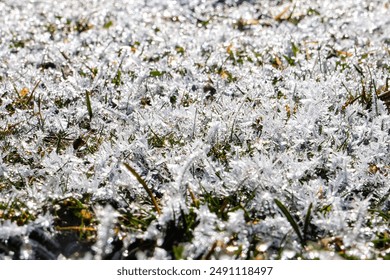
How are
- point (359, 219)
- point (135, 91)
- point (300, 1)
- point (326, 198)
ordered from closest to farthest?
1. point (359, 219)
2. point (326, 198)
3. point (135, 91)
4. point (300, 1)

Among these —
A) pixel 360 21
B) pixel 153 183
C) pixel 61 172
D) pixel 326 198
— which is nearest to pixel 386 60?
pixel 360 21

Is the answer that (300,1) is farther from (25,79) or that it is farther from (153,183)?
(153,183)

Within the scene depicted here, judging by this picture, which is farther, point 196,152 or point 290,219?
point 196,152

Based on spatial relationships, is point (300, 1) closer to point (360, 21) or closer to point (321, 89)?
point (360, 21)

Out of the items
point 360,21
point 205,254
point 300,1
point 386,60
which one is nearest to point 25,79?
point 205,254

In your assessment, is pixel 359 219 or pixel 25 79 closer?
pixel 359 219

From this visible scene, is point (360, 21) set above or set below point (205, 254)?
above

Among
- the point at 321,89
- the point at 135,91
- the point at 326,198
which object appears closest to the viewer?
the point at 326,198
